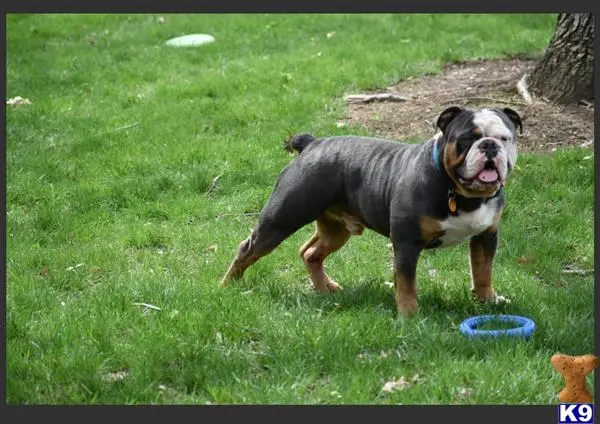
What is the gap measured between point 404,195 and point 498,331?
3.37 feet

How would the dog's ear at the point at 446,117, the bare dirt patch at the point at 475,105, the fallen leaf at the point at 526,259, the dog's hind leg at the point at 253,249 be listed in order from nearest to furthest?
1. the dog's ear at the point at 446,117
2. the dog's hind leg at the point at 253,249
3. the fallen leaf at the point at 526,259
4. the bare dirt patch at the point at 475,105

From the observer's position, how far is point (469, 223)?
6.30 m

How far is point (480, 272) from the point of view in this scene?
262 inches

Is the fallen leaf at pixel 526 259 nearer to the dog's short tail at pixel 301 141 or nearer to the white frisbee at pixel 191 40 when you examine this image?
the dog's short tail at pixel 301 141

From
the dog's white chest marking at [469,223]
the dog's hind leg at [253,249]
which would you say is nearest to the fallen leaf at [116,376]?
the dog's hind leg at [253,249]

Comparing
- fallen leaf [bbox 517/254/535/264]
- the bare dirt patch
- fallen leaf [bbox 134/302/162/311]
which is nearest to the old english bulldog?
fallen leaf [bbox 134/302/162/311]

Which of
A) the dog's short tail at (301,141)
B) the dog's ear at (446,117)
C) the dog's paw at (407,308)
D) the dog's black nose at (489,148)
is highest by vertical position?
the dog's ear at (446,117)

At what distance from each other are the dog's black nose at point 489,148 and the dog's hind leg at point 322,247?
1.72 meters

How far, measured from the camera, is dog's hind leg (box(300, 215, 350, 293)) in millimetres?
7262

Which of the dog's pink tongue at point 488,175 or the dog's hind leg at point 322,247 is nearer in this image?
the dog's pink tongue at point 488,175

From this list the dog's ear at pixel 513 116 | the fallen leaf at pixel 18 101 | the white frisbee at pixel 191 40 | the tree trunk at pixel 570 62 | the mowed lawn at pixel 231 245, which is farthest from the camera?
the white frisbee at pixel 191 40

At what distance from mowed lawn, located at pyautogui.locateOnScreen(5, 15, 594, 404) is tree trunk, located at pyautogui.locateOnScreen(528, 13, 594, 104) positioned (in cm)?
129

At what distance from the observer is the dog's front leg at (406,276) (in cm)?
634

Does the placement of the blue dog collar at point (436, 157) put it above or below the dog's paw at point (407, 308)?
above
